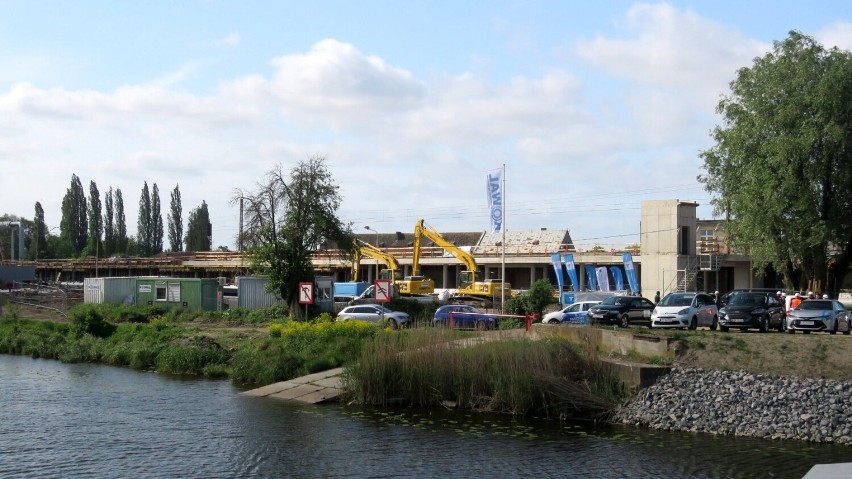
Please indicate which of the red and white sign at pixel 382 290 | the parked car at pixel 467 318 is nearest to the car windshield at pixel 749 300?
the parked car at pixel 467 318

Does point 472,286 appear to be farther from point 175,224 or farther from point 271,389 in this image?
point 175,224

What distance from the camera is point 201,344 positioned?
125 ft

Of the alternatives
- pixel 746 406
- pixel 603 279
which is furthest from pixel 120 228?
pixel 746 406

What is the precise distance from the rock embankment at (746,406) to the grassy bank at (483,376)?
1.31 metres

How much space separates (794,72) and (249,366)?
37.6m

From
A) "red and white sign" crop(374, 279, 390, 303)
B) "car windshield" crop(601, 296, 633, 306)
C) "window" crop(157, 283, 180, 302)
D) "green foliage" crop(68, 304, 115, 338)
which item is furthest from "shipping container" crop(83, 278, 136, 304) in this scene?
"car windshield" crop(601, 296, 633, 306)

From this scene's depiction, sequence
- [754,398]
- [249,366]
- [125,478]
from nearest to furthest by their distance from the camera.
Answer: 1. [125,478]
2. [754,398]
3. [249,366]

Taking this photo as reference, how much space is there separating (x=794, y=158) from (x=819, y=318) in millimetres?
20408

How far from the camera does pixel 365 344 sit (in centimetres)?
2781

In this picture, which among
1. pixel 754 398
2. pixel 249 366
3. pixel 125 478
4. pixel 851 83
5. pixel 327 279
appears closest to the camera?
pixel 125 478

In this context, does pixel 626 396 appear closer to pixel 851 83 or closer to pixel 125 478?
pixel 125 478

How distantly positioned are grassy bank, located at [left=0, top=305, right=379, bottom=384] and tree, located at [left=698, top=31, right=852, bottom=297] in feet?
90.1

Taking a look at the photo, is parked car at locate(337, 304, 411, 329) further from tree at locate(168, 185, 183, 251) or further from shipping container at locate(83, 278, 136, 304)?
tree at locate(168, 185, 183, 251)

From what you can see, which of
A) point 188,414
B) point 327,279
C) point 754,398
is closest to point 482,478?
point 754,398
